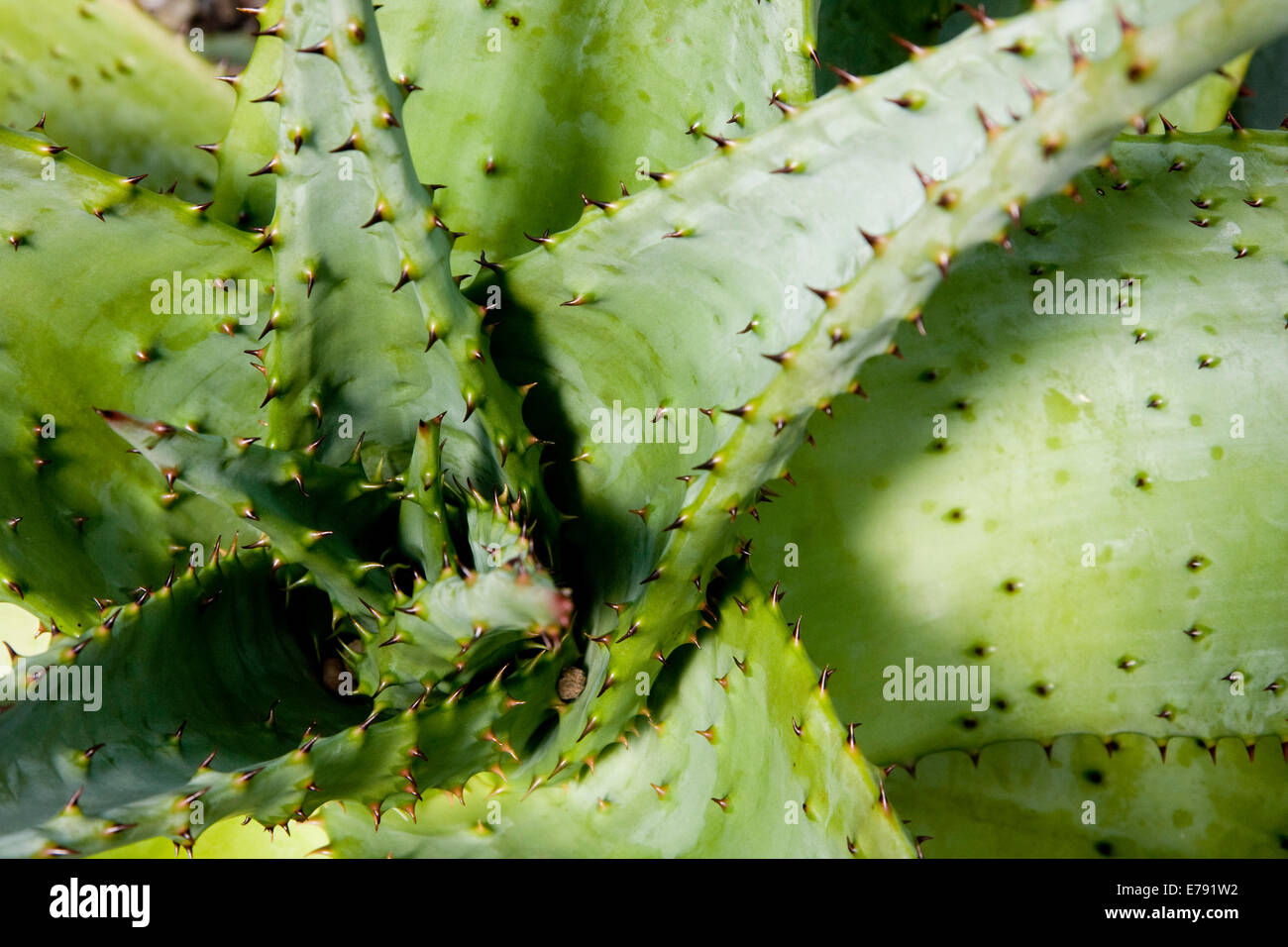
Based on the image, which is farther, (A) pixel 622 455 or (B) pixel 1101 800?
(B) pixel 1101 800

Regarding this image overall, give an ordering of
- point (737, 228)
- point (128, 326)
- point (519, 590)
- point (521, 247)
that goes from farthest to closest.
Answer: point (521, 247)
point (128, 326)
point (737, 228)
point (519, 590)

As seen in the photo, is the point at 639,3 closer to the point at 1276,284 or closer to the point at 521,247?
the point at 521,247

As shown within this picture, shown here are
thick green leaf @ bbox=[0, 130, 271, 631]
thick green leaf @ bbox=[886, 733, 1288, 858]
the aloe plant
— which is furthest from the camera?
thick green leaf @ bbox=[886, 733, 1288, 858]

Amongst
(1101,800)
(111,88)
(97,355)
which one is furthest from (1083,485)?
(111,88)

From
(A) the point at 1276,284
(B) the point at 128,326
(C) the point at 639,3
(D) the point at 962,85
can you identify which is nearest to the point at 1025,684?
(A) the point at 1276,284

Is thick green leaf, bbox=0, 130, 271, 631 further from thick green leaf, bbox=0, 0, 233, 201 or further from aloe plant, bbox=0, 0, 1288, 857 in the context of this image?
thick green leaf, bbox=0, 0, 233, 201

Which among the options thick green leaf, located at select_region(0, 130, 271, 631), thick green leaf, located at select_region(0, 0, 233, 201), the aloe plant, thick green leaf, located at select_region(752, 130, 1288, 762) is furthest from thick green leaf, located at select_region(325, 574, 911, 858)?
thick green leaf, located at select_region(0, 0, 233, 201)

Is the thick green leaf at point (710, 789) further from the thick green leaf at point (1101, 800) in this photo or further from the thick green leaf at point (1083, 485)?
the thick green leaf at point (1101, 800)

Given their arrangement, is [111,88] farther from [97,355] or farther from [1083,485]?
[1083,485]
